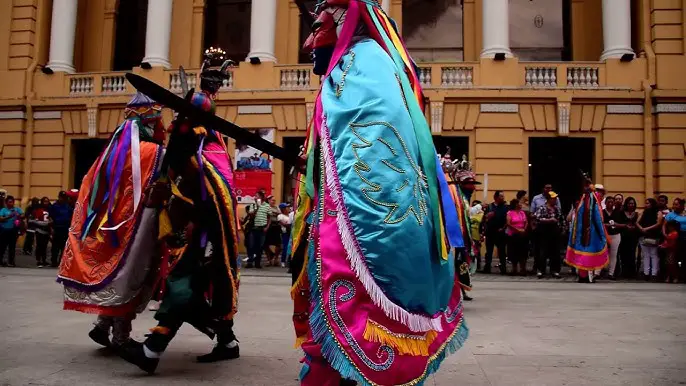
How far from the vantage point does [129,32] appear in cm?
2192

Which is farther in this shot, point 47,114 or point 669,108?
point 47,114

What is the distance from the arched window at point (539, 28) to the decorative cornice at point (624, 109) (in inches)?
143

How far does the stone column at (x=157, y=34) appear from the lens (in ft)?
63.2

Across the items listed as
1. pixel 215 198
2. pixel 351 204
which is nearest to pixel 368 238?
pixel 351 204

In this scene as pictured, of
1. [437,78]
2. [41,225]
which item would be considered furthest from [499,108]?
[41,225]

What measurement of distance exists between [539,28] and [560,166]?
15.7 ft

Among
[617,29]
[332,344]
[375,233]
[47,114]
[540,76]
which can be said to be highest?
[617,29]

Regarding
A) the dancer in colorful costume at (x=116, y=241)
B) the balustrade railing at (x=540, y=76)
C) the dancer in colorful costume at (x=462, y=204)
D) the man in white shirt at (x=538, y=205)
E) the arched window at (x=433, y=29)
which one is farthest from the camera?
the arched window at (x=433, y=29)

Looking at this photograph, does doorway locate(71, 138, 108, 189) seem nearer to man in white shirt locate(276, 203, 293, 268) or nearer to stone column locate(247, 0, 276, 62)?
stone column locate(247, 0, 276, 62)

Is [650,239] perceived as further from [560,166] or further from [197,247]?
[197,247]

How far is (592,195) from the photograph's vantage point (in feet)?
38.3

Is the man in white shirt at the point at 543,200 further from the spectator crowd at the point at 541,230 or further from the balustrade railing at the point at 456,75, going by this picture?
the balustrade railing at the point at 456,75

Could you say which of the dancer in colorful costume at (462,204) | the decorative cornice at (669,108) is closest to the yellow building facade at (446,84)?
the decorative cornice at (669,108)

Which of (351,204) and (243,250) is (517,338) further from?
(243,250)
